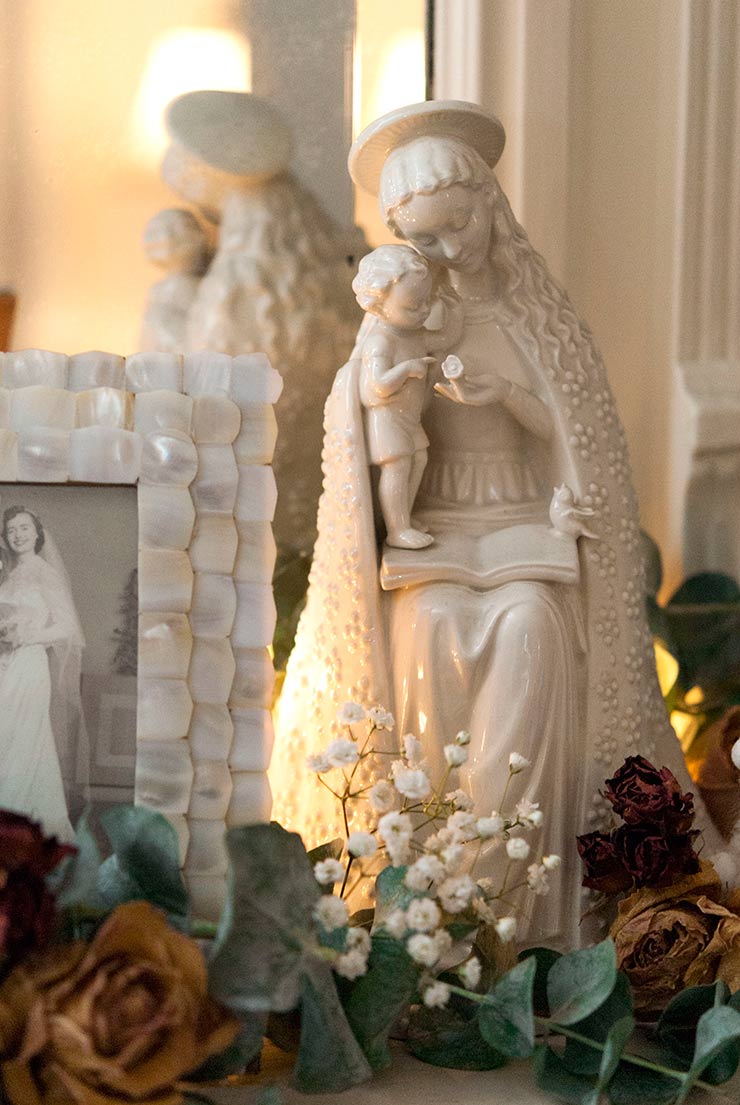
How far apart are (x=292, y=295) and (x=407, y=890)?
0.90m

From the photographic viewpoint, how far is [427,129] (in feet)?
4.05

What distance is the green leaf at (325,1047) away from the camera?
836mm

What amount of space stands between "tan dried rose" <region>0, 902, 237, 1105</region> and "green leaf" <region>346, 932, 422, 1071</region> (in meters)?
0.14

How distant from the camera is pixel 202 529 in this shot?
0.99 metres

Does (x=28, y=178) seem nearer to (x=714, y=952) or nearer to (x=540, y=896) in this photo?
(x=540, y=896)

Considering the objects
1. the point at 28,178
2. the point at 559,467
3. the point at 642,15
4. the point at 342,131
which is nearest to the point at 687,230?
the point at 642,15

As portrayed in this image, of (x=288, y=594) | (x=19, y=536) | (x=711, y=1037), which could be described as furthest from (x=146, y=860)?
(x=288, y=594)

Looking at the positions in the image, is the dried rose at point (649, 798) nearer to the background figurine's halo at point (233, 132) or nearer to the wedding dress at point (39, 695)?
the wedding dress at point (39, 695)

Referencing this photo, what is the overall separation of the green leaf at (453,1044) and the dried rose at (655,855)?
7.1 inches

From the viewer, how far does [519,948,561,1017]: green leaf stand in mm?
996

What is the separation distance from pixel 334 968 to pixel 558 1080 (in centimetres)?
18

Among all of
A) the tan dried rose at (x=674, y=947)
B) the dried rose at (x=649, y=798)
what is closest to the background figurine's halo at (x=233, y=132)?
the dried rose at (x=649, y=798)

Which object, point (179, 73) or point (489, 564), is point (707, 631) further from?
point (179, 73)

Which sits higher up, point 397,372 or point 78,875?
point 397,372
